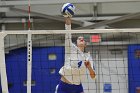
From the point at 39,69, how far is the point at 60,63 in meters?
0.44

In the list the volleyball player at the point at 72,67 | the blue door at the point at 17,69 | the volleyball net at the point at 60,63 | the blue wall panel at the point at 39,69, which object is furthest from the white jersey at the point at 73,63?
the blue door at the point at 17,69

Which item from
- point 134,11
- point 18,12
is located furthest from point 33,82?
point 134,11

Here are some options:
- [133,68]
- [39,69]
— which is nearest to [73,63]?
[39,69]

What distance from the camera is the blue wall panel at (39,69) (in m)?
7.98

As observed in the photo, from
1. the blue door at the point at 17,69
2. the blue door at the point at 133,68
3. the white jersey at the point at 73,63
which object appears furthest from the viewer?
the blue door at the point at 17,69

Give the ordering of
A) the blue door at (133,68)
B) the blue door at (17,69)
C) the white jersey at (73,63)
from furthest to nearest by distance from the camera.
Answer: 1. the blue door at (17,69)
2. the blue door at (133,68)
3. the white jersey at (73,63)

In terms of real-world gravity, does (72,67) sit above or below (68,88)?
above

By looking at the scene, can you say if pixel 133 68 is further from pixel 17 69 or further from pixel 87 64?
pixel 87 64

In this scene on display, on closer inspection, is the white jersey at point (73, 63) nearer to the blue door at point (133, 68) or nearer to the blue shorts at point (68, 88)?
the blue shorts at point (68, 88)

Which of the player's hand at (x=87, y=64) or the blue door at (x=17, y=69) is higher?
A: the player's hand at (x=87, y=64)

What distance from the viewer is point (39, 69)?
791 cm

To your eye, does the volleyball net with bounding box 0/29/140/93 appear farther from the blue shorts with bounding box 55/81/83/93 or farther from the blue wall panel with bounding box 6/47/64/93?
the blue shorts with bounding box 55/81/83/93

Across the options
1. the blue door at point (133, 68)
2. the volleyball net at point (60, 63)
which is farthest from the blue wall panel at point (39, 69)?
the blue door at point (133, 68)

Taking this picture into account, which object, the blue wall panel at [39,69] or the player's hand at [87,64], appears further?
the blue wall panel at [39,69]
